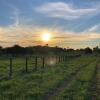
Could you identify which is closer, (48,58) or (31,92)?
(31,92)

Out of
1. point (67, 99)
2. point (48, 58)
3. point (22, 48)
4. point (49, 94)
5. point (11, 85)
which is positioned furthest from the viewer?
point (22, 48)

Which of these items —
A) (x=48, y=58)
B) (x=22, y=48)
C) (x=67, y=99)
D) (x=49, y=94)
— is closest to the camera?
(x=67, y=99)

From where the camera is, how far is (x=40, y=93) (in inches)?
645

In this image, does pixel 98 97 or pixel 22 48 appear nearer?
pixel 98 97

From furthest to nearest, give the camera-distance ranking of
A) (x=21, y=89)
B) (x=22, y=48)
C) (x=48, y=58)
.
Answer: (x=22, y=48) → (x=48, y=58) → (x=21, y=89)

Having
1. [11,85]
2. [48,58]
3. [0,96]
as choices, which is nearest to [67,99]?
[0,96]

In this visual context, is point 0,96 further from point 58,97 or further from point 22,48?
point 22,48

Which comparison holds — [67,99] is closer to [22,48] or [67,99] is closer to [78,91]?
[78,91]

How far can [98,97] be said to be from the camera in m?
15.4

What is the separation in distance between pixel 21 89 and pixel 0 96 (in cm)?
247

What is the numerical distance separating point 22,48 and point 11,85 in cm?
12801

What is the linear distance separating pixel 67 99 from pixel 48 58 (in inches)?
1709

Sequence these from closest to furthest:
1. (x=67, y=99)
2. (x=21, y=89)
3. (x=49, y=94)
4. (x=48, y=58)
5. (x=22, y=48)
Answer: (x=67, y=99)
(x=49, y=94)
(x=21, y=89)
(x=48, y=58)
(x=22, y=48)

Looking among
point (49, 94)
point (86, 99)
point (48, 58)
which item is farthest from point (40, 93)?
point (48, 58)
